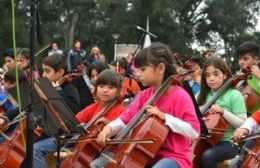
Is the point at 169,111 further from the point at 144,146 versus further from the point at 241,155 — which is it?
the point at 241,155

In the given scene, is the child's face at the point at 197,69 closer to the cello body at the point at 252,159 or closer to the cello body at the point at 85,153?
the cello body at the point at 85,153

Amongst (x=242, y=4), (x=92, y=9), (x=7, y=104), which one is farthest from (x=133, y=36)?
(x=7, y=104)

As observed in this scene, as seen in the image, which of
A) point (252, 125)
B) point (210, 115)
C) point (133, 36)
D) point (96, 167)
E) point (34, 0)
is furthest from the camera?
point (133, 36)

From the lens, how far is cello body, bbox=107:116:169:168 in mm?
3801

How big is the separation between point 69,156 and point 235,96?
1624 millimetres

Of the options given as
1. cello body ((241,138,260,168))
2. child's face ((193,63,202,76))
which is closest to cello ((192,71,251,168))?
cello body ((241,138,260,168))

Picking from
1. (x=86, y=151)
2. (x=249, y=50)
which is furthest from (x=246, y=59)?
(x=86, y=151)

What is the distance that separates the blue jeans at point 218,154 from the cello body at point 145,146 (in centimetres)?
138

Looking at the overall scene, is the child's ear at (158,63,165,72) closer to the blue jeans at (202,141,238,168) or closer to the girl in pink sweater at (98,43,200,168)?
the girl in pink sweater at (98,43,200,168)

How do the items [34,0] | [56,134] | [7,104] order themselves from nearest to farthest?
[34,0]
[56,134]
[7,104]

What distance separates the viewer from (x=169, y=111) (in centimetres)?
397

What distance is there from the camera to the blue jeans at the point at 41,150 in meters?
5.38

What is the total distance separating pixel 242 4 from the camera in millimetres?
51094

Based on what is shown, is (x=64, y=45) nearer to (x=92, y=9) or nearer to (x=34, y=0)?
(x=92, y=9)
